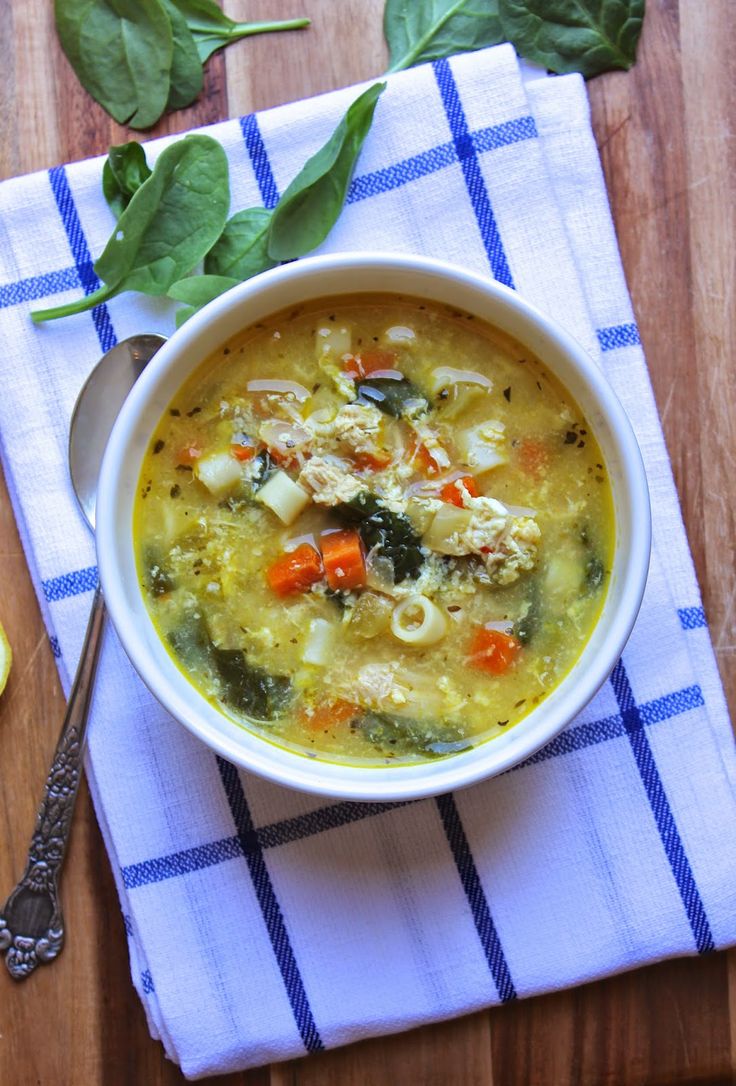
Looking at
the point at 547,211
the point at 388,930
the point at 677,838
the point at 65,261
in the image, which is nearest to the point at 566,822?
the point at 677,838

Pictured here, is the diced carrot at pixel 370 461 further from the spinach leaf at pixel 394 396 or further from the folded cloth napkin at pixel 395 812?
the folded cloth napkin at pixel 395 812

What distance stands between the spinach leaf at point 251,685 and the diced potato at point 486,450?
66 centimetres

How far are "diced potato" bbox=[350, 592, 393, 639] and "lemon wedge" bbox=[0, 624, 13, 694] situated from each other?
96cm

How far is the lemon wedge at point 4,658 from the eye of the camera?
2.64m

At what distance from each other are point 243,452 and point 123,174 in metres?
0.83

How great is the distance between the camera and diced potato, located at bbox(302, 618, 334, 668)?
2334 mm

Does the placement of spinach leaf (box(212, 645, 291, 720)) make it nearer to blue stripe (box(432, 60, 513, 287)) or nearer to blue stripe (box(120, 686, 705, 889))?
blue stripe (box(120, 686, 705, 889))

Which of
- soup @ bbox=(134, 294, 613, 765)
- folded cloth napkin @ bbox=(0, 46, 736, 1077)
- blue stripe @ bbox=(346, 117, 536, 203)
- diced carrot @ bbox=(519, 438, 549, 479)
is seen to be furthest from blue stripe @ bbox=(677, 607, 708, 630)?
blue stripe @ bbox=(346, 117, 536, 203)

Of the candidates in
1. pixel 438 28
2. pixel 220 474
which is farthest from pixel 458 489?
pixel 438 28

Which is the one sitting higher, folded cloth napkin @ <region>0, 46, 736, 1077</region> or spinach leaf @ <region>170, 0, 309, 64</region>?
spinach leaf @ <region>170, 0, 309, 64</region>

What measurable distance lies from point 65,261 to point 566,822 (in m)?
1.94

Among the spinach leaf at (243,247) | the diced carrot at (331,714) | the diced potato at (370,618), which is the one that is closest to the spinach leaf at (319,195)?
the spinach leaf at (243,247)

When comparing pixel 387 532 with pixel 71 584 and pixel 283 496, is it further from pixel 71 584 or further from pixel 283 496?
pixel 71 584

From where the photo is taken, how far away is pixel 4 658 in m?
2.64
